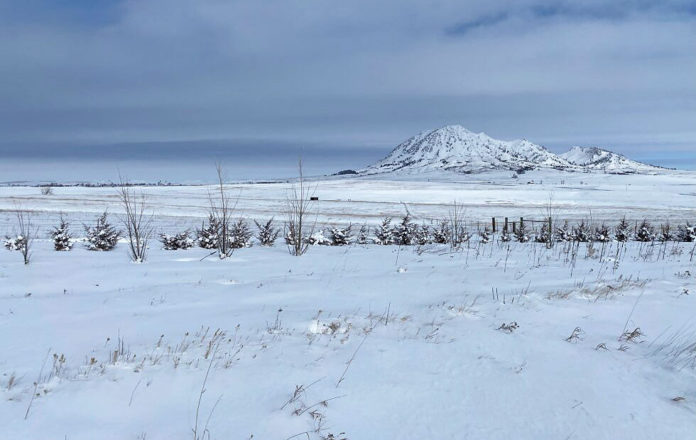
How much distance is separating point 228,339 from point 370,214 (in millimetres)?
37432

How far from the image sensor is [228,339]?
4246mm

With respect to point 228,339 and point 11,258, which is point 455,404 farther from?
point 11,258

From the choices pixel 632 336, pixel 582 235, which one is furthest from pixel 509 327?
pixel 582 235

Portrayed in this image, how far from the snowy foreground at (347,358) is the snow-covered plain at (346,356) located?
0.05ft

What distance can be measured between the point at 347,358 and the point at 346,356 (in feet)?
0.16

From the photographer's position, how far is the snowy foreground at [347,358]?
→ 9.49ft

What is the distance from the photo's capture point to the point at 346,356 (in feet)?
12.9

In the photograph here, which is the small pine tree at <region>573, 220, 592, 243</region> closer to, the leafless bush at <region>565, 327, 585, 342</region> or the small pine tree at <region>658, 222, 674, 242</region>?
the small pine tree at <region>658, 222, 674, 242</region>


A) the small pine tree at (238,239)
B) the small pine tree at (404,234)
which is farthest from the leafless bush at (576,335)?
the small pine tree at (404,234)

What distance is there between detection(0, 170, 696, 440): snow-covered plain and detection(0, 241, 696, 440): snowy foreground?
2cm

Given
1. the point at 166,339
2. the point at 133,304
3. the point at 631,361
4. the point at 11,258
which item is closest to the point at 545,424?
the point at 631,361

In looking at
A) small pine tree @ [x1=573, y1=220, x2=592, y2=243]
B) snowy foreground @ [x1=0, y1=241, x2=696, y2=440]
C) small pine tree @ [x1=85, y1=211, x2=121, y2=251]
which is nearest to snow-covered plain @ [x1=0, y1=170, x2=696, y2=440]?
snowy foreground @ [x1=0, y1=241, x2=696, y2=440]

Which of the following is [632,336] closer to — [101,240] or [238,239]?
[238,239]

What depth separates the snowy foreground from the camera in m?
2.89
